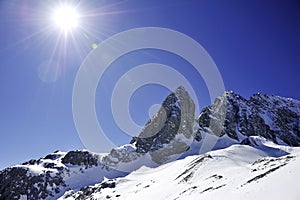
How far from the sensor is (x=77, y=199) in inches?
3787

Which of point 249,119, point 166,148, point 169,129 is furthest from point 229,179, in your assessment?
point 249,119

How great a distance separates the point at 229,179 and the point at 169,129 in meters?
125

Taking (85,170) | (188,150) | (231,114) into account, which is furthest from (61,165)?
(231,114)

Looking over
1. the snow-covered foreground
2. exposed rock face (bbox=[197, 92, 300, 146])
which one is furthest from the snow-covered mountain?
the snow-covered foreground

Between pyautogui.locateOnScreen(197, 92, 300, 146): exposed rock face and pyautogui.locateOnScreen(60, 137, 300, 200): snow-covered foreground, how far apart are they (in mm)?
47765

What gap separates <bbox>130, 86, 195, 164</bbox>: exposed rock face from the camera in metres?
149

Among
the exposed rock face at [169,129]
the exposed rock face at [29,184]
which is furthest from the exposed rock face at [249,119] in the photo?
the exposed rock face at [29,184]

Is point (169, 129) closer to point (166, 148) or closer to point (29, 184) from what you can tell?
point (166, 148)

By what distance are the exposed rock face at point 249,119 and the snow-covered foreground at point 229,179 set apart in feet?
157

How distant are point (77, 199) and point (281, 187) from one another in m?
88.7

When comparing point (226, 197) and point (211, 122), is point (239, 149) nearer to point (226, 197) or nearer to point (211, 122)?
point (226, 197)

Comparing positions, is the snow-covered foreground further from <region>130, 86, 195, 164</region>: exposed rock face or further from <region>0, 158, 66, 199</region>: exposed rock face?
<region>130, 86, 195, 164</region>: exposed rock face

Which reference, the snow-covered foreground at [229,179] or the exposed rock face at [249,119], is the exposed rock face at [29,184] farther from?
the exposed rock face at [249,119]

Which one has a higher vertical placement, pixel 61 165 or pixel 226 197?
pixel 61 165
